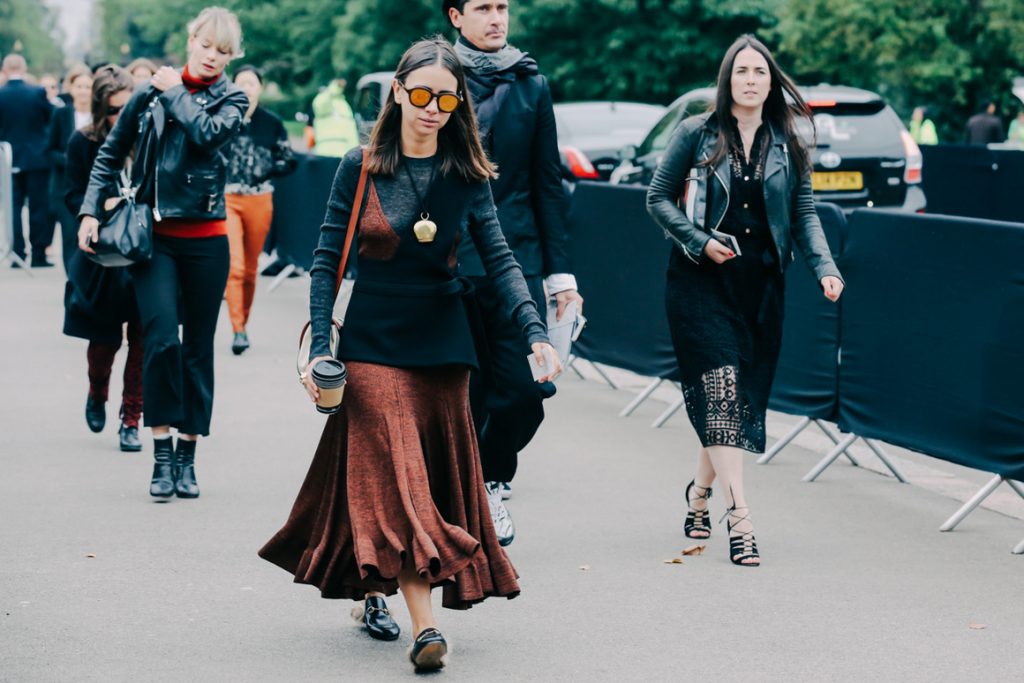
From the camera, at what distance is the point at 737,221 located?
21.8 feet

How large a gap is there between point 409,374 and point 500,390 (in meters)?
1.12

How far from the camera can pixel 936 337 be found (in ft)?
24.8

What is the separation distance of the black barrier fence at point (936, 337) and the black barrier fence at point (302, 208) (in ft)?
25.1

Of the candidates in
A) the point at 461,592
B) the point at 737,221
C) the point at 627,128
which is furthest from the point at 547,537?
the point at 627,128

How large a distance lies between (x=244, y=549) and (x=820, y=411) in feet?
10.0

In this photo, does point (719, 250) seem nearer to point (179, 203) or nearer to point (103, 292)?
point (179, 203)

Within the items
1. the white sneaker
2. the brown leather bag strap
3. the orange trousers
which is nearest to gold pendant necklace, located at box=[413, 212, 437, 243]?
the brown leather bag strap

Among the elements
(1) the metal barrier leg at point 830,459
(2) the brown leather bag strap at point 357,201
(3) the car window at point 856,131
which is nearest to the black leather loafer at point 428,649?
(2) the brown leather bag strap at point 357,201

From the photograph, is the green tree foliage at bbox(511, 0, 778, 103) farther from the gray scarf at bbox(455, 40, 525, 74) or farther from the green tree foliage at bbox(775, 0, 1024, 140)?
the gray scarf at bbox(455, 40, 525, 74)

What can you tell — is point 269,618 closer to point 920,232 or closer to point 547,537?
point 547,537

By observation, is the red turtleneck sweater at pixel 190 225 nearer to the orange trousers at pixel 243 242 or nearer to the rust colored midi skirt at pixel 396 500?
the rust colored midi skirt at pixel 396 500

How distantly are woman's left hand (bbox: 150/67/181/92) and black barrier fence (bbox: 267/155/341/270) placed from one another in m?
7.62

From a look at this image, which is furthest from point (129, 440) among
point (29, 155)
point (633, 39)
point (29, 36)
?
point (29, 36)

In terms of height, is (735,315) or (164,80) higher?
(164,80)
